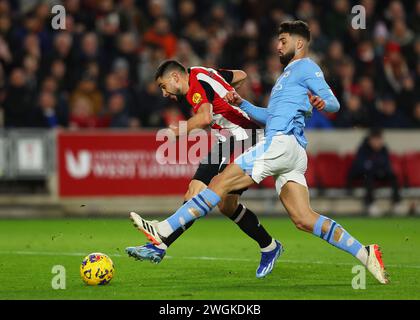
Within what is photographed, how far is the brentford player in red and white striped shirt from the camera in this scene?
966 cm

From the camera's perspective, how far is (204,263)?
1098cm

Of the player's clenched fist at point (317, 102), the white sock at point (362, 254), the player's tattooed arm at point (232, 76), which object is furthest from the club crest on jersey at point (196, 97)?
the white sock at point (362, 254)

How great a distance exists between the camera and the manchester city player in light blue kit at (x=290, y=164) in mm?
8773

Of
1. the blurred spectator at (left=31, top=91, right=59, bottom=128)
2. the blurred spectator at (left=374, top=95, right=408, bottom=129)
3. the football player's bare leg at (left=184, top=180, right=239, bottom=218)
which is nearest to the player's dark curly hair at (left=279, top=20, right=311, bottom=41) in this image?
the football player's bare leg at (left=184, top=180, right=239, bottom=218)

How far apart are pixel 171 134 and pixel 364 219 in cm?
854

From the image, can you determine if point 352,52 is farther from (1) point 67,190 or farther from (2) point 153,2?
(1) point 67,190

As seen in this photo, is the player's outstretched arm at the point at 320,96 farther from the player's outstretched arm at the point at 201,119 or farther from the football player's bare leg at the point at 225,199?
the football player's bare leg at the point at 225,199

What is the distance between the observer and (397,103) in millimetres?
19766

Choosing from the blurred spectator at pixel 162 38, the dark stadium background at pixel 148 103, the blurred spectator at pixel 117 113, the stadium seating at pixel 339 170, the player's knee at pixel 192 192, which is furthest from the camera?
the blurred spectator at pixel 162 38

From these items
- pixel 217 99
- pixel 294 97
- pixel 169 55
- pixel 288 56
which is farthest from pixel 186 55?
pixel 294 97

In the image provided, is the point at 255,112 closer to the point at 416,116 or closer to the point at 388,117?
the point at 388,117

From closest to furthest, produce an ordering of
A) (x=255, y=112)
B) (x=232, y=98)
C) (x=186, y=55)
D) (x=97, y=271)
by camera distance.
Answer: (x=97, y=271) → (x=232, y=98) → (x=255, y=112) → (x=186, y=55)

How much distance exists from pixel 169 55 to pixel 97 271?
1046 cm

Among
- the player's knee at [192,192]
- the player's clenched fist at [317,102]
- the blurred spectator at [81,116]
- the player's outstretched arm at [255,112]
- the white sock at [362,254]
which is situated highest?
the player's clenched fist at [317,102]
